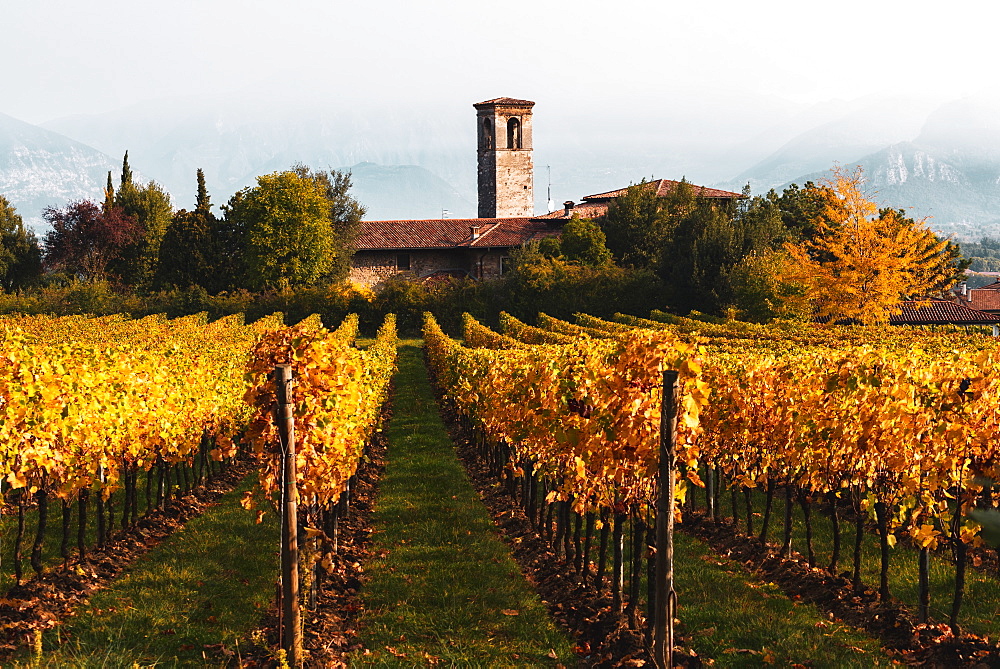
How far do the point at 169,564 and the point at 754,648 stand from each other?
18.8 feet

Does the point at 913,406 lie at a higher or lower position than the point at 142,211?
lower

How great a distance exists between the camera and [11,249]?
6225 cm

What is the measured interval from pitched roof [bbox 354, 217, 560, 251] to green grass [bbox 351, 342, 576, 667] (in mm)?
45441

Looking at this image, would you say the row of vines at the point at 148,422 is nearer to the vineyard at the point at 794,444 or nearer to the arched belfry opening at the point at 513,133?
the vineyard at the point at 794,444

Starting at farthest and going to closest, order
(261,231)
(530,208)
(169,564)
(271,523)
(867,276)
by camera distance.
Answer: (530,208) → (261,231) → (867,276) → (271,523) → (169,564)

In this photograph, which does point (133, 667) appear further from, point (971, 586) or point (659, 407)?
point (971, 586)

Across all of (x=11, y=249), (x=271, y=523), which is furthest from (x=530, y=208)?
(x=271, y=523)

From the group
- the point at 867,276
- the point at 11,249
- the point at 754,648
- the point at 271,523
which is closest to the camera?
the point at 754,648

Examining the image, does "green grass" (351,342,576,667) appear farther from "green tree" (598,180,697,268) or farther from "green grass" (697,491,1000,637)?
"green tree" (598,180,697,268)

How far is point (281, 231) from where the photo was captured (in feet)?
170

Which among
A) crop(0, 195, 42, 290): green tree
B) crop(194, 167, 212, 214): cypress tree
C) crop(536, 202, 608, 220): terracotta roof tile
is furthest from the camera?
crop(536, 202, 608, 220): terracotta roof tile

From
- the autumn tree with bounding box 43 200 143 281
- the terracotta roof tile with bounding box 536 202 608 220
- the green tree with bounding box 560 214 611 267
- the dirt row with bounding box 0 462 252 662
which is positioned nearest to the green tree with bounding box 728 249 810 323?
the green tree with bounding box 560 214 611 267

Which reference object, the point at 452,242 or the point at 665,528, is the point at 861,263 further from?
the point at 452,242

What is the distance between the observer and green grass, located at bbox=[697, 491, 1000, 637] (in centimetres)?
739
